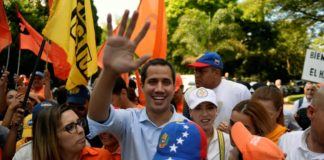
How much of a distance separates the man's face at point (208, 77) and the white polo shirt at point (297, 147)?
221 centimetres

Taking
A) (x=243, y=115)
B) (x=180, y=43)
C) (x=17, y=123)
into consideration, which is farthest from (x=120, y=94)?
(x=180, y=43)

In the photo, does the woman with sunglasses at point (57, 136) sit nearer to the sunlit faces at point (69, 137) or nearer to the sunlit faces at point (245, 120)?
the sunlit faces at point (69, 137)

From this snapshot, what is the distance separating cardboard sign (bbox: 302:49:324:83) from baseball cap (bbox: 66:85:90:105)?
2694 millimetres

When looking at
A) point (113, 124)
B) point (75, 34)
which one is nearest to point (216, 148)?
point (113, 124)

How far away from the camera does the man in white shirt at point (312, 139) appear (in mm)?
2738

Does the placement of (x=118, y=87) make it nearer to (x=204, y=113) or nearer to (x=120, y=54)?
(x=204, y=113)

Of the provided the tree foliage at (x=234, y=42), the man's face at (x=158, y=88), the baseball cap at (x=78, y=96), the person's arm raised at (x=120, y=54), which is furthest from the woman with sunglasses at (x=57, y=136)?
the tree foliage at (x=234, y=42)

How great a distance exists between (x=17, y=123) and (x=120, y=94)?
1.14 meters

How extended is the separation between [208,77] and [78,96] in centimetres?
142

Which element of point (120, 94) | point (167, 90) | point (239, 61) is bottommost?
point (239, 61)

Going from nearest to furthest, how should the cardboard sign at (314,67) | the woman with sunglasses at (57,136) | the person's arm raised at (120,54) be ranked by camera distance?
1. the person's arm raised at (120,54)
2. the woman with sunglasses at (57,136)
3. the cardboard sign at (314,67)

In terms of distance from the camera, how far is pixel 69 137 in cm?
324

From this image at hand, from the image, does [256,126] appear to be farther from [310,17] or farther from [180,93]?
[310,17]

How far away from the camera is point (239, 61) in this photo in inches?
1770
